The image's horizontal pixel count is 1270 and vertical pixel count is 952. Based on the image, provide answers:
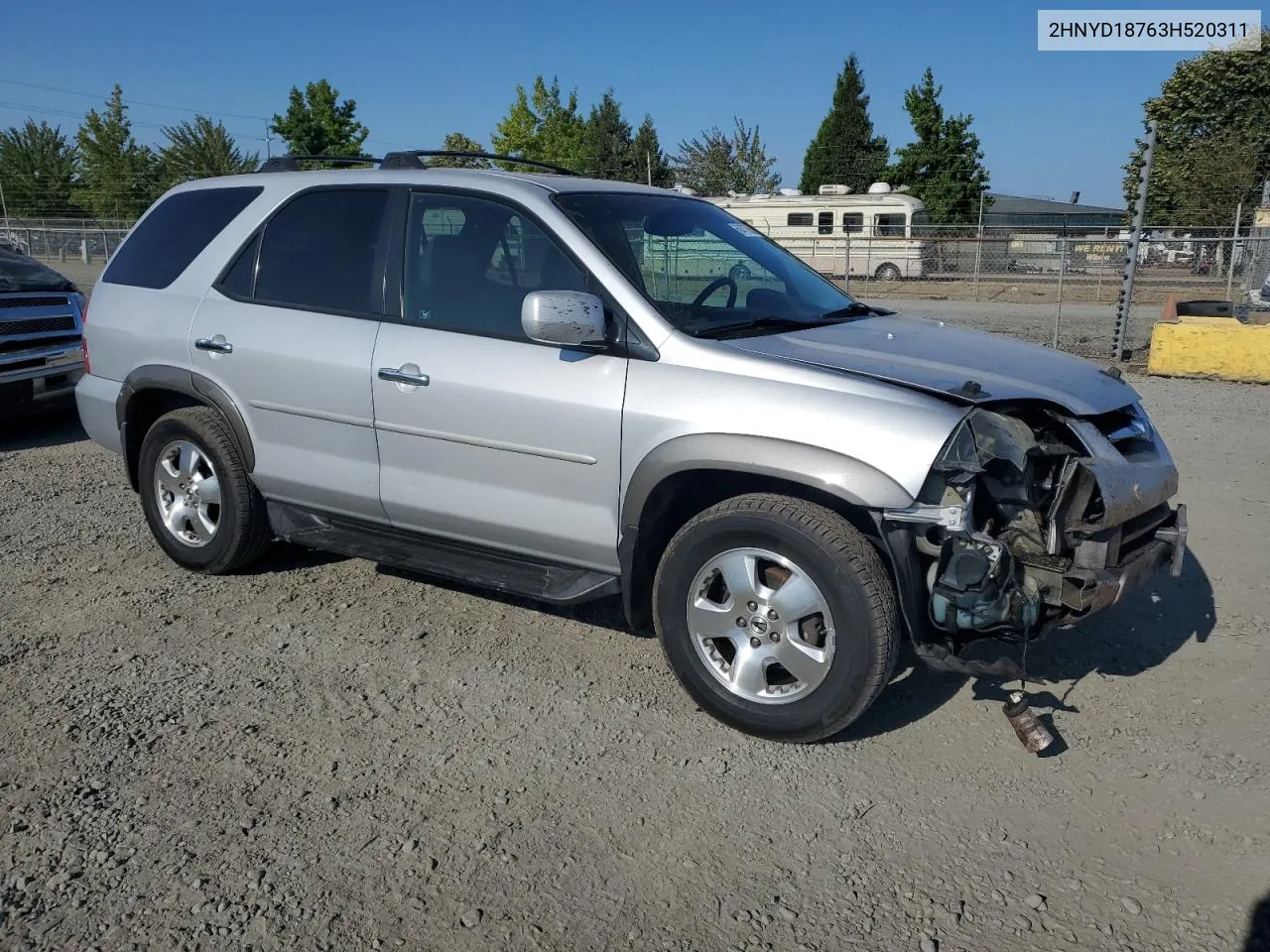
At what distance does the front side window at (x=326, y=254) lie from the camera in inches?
175

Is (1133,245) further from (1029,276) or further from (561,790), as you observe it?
(1029,276)

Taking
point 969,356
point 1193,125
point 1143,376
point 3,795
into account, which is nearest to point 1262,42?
point 1193,125

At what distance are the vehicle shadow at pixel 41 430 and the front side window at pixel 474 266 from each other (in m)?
5.56

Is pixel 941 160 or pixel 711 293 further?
pixel 941 160

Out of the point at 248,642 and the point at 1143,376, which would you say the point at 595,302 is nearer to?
the point at 248,642

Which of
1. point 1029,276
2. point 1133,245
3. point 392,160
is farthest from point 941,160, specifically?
point 392,160

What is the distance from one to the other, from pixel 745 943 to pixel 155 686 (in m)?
2.58

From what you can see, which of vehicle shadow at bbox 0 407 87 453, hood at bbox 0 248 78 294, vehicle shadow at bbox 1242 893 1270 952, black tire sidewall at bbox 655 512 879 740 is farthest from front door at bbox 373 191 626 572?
hood at bbox 0 248 78 294

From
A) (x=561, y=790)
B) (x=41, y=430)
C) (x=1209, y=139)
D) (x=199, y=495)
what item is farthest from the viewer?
(x=1209, y=139)

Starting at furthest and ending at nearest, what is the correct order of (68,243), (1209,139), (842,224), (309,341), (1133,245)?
(1209,139), (68,243), (842,224), (1133,245), (309,341)

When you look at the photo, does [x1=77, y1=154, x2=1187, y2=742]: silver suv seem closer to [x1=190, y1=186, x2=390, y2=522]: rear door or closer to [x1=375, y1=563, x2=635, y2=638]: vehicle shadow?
[x1=190, y1=186, x2=390, y2=522]: rear door

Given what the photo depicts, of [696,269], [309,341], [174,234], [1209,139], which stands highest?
[1209,139]

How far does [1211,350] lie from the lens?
11.4 metres

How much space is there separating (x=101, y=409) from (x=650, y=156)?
144 ft
